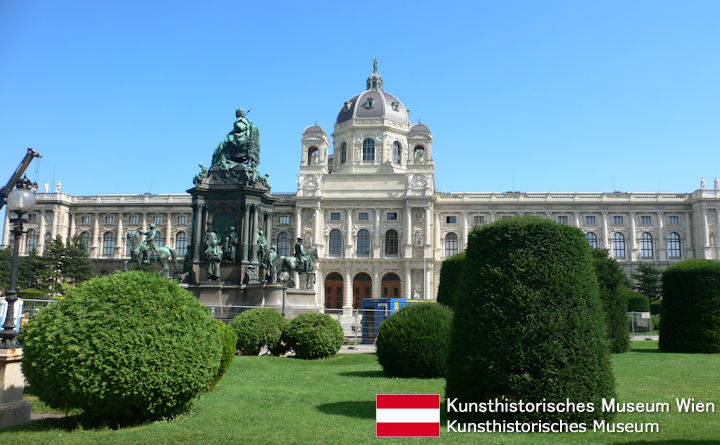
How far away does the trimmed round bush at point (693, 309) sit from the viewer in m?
18.8

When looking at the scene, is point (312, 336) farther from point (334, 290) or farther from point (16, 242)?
point (334, 290)

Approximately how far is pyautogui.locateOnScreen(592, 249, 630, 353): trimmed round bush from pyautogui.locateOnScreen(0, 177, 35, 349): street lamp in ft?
53.9

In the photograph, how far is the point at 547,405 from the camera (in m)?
7.05

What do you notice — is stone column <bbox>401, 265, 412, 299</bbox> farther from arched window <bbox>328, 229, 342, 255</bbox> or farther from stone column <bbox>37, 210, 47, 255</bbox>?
stone column <bbox>37, 210, 47, 255</bbox>

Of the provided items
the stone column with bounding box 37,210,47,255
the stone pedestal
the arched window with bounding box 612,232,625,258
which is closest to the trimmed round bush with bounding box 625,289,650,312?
the arched window with bounding box 612,232,625,258

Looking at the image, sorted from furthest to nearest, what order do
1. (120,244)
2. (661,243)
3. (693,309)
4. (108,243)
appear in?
(108,243) < (120,244) < (661,243) < (693,309)

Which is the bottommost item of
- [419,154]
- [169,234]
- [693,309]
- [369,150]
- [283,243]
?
[693,309]

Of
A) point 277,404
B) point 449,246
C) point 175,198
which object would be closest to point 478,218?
point 449,246

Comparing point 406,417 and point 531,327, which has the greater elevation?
point 531,327

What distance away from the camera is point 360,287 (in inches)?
2397

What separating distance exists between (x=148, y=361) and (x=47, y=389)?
4.44ft

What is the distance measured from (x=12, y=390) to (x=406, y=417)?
5790mm

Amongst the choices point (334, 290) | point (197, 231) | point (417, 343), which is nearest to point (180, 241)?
point (334, 290)

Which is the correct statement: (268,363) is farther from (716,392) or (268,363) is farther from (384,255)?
(384,255)
